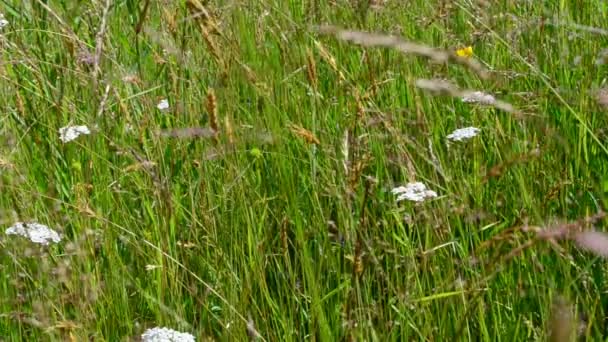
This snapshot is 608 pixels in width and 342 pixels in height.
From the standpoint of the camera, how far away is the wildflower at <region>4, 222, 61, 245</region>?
1.57 metres

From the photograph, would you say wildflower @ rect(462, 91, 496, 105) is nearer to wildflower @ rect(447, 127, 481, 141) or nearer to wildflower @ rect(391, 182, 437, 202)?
wildflower @ rect(447, 127, 481, 141)

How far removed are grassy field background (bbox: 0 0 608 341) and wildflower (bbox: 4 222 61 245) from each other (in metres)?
0.04

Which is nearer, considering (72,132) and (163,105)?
(72,132)

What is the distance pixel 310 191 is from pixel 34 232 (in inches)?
23.2

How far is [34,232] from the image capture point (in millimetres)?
1601

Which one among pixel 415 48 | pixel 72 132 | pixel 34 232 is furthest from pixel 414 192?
pixel 72 132

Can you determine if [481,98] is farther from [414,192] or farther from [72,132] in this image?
[72,132]

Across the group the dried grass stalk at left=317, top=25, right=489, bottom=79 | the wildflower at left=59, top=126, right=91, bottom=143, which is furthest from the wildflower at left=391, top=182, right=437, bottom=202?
the wildflower at left=59, top=126, right=91, bottom=143

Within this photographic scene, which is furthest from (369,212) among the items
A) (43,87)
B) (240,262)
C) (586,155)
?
(43,87)

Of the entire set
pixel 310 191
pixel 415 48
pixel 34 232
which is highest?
pixel 415 48

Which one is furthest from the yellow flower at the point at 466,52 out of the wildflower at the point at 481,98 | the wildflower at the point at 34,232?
the wildflower at the point at 34,232

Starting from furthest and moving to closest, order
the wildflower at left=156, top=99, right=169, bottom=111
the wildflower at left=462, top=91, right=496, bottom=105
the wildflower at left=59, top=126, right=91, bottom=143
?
A: the wildflower at left=156, top=99, right=169, bottom=111, the wildflower at left=59, top=126, right=91, bottom=143, the wildflower at left=462, top=91, right=496, bottom=105

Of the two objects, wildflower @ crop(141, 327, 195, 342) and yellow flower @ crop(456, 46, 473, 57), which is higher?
yellow flower @ crop(456, 46, 473, 57)

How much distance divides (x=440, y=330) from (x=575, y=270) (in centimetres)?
34
